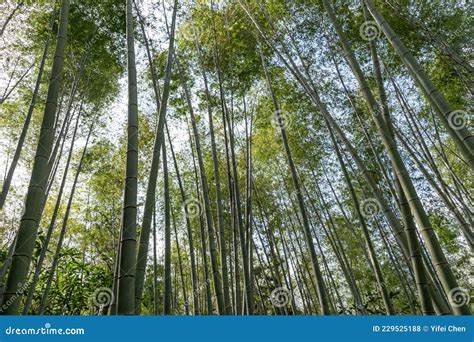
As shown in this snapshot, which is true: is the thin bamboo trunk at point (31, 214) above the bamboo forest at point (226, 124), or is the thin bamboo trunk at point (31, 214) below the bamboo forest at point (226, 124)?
below

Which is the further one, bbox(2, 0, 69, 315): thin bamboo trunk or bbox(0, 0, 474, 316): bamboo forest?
bbox(0, 0, 474, 316): bamboo forest

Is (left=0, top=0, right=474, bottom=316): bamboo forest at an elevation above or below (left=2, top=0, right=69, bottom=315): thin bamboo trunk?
above

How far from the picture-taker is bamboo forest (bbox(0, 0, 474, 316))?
2.66m

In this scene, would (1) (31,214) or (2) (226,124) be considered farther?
(2) (226,124)

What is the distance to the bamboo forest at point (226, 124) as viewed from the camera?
105 inches

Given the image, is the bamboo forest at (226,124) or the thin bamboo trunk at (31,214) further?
the bamboo forest at (226,124)

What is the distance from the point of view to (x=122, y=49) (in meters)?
5.32

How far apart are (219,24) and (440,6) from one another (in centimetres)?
362

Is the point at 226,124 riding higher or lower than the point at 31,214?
higher

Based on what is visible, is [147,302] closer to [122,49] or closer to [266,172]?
[266,172]

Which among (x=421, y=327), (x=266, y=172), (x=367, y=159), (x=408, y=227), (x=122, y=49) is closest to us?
(x=421, y=327)

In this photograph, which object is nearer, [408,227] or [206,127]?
[408,227]

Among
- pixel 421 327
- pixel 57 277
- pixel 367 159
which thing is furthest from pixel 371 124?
pixel 57 277

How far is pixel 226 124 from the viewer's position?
238 inches
